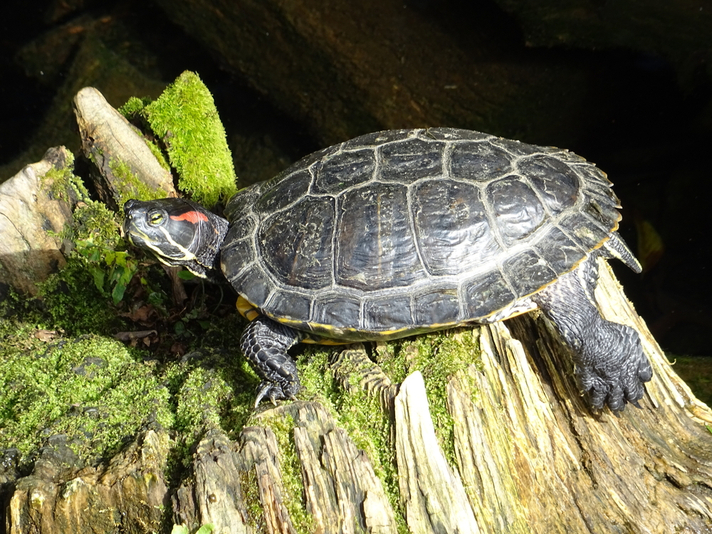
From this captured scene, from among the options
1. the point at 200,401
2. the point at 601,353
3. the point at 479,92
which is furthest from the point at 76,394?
the point at 479,92

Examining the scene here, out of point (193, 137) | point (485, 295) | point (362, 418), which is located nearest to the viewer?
point (362, 418)

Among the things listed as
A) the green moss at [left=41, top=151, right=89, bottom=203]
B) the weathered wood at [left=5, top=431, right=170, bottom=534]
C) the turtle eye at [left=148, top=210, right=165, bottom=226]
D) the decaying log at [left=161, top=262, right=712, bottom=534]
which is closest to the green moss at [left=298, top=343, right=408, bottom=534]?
the decaying log at [left=161, top=262, right=712, bottom=534]

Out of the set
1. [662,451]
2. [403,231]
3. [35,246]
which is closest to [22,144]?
[35,246]

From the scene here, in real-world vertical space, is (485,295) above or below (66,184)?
above

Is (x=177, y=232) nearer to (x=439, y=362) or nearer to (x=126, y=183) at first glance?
(x=126, y=183)

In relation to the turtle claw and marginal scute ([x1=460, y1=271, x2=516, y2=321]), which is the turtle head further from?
marginal scute ([x1=460, y1=271, x2=516, y2=321])

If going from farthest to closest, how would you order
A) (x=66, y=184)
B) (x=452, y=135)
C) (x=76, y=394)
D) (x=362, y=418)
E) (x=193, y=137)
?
(x=193, y=137)
(x=66, y=184)
(x=452, y=135)
(x=76, y=394)
(x=362, y=418)

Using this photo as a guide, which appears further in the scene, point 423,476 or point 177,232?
point 177,232
